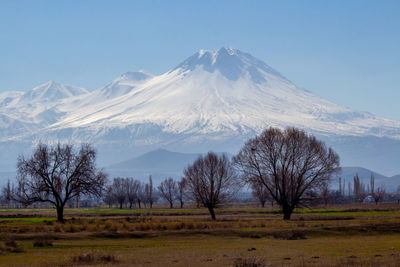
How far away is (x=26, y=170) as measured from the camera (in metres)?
55.7

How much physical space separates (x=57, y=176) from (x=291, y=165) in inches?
905

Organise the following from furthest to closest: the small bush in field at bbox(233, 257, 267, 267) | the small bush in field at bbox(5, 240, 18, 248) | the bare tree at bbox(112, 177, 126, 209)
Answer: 1. the bare tree at bbox(112, 177, 126, 209)
2. the small bush in field at bbox(5, 240, 18, 248)
3. the small bush in field at bbox(233, 257, 267, 267)

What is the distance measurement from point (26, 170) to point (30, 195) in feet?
8.16

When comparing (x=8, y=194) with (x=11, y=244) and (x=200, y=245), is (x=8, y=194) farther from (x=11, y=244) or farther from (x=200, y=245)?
(x=200, y=245)

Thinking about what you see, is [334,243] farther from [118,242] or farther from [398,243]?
[118,242]

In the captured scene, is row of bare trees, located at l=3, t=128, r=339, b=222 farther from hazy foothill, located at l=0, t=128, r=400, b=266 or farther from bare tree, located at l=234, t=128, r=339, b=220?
hazy foothill, located at l=0, t=128, r=400, b=266

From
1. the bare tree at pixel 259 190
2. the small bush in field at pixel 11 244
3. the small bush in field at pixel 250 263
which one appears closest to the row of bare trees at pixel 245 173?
the bare tree at pixel 259 190

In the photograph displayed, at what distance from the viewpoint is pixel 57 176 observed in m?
57.5

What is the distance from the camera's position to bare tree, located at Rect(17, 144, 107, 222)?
55.5 m

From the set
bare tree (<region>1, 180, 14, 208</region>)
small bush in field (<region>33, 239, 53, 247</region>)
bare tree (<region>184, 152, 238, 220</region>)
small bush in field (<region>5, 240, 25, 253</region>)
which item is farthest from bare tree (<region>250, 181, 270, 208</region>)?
small bush in field (<region>5, 240, 25, 253</region>)

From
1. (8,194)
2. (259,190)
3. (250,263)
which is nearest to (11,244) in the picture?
(250,263)

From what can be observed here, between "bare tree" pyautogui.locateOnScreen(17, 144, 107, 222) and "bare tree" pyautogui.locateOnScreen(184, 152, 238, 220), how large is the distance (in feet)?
37.5

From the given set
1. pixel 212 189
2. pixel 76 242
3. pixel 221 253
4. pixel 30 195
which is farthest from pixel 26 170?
pixel 221 253

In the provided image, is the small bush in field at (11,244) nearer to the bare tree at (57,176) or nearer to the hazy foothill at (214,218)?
the hazy foothill at (214,218)
